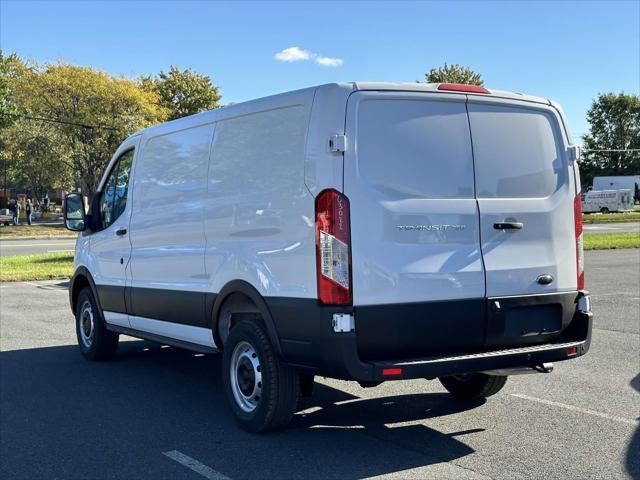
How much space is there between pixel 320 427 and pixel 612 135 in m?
81.4

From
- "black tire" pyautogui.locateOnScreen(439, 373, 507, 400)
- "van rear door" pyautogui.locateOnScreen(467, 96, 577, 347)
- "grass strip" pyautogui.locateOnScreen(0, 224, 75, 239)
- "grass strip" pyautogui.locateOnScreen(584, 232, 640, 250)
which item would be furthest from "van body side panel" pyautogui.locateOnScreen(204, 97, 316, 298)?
"grass strip" pyautogui.locateOnScreen(0, 224, 75, 239)

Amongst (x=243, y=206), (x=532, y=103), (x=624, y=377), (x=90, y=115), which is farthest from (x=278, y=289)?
(x=90, y=115)

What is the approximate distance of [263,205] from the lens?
188 inches

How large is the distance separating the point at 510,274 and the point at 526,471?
125 centimetres

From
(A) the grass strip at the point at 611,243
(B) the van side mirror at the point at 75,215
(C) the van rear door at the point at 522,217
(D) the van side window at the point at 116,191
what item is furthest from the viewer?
(A) the grass strip at the point at 611,243

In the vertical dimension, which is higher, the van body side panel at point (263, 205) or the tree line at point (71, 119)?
the tree line at point (71, 119)

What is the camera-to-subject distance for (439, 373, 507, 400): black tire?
5.62m

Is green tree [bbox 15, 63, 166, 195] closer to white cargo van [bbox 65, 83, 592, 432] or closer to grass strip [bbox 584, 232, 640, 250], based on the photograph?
grass strip [bbox 584, 232, 640, 250]

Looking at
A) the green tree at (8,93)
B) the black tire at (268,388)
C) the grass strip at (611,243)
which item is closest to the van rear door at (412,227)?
the black tire at (268,388)

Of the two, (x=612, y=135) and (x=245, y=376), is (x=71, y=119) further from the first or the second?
(x=612, y=135)

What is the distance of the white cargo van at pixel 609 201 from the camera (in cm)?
5906

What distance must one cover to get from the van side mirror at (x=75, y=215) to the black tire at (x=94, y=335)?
2.39ft

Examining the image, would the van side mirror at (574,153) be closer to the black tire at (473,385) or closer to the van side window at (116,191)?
the black tire at (473,385)

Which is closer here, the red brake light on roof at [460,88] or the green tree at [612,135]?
the red brake light on roof at [460,88]
